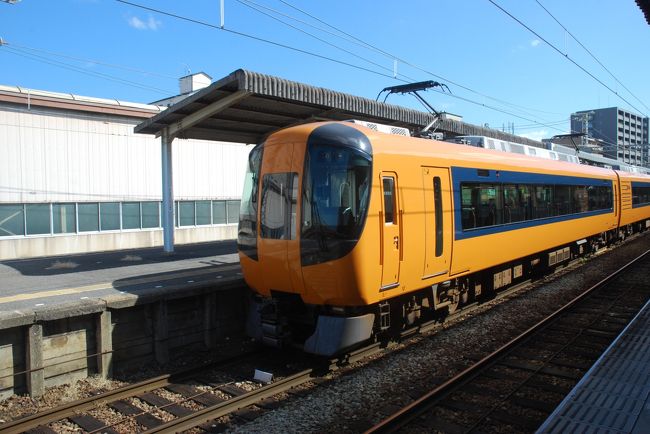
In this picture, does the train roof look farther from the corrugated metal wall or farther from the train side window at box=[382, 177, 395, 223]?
the corrugated metal wall

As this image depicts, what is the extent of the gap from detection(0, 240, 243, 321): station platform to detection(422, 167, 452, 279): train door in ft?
11.4

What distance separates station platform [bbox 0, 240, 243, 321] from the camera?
7.60 meters

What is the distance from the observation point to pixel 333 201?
632 centimetres

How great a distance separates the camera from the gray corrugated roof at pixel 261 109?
34.3ft

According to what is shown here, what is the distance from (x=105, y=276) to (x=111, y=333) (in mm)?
3165

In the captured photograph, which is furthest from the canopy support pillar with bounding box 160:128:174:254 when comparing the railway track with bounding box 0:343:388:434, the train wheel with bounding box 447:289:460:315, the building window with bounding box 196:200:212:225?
the train wheel with bounding box 447:289:460:315

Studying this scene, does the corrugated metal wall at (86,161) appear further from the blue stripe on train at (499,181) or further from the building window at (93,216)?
the blue stripe on train at (499,181)

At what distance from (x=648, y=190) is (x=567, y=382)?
74.5ft

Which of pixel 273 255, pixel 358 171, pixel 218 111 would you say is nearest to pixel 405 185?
pixel 358 171

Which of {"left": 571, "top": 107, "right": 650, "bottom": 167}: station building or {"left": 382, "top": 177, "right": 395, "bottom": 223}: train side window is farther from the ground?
{"left": 571, "top": 107, "right": 650, "bottom": 167}: station building

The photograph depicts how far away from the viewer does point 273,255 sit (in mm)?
6863

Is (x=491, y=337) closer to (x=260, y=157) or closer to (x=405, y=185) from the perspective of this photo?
(x=405, y=185)

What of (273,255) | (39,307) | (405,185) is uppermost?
(405,185)

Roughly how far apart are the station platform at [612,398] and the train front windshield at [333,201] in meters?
2.91
